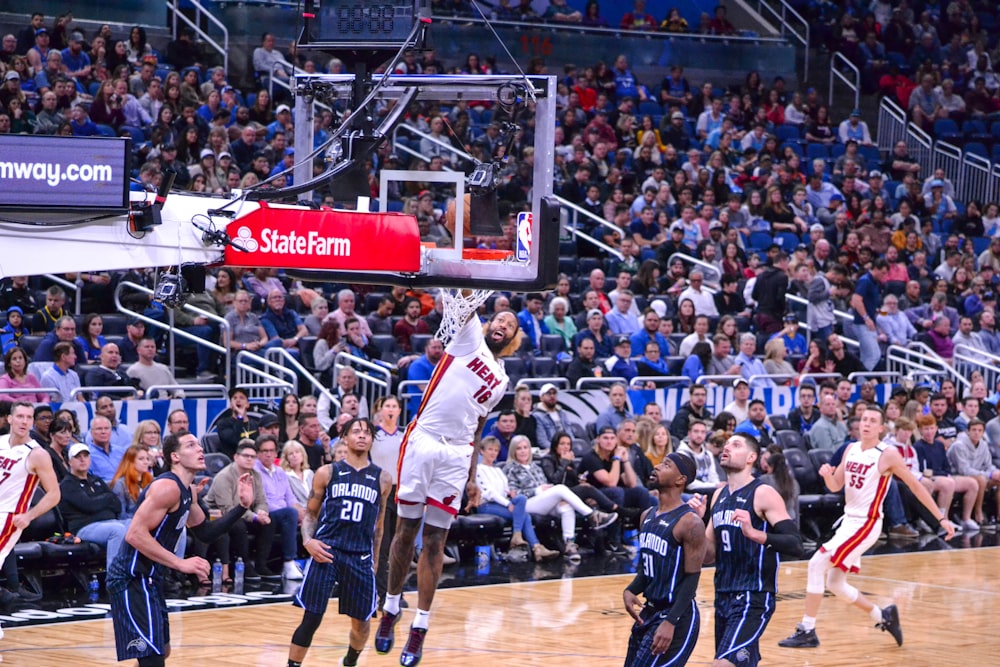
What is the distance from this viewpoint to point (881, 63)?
29438 millimetres

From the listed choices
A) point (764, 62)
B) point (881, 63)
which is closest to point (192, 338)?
point (764, 62)

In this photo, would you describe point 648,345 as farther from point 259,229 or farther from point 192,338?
point 259,229

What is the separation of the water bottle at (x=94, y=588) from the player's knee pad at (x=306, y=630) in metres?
4.12

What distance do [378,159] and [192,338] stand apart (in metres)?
4.81

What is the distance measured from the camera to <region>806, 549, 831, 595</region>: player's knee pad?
40.5 ft

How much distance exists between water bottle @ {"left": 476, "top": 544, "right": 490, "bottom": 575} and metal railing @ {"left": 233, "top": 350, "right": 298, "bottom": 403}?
246 centimetres

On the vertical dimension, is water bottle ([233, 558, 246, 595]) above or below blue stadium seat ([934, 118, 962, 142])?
below

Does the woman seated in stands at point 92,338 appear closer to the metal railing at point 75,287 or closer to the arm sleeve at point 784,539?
the metal railing at point 75,287

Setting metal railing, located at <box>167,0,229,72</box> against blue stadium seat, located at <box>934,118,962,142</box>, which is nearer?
metal railing, located at <box>167,0,229,72</box>

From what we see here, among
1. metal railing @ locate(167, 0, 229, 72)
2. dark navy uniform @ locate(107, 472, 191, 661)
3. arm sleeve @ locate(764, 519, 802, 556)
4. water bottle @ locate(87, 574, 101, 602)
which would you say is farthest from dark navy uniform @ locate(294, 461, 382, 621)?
metal railing @ locate(167, 0, 229, 72)

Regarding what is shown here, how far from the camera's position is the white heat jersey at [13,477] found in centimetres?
1176

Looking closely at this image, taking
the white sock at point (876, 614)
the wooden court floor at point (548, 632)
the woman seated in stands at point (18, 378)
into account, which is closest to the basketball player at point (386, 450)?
the wooden court floor at point (548, 632)

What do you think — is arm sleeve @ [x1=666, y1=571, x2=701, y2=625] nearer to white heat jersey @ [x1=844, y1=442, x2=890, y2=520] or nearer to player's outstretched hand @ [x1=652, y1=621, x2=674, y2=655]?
player's outstretched hand @ [x1=652, y1=621, x2=674, y2=655]

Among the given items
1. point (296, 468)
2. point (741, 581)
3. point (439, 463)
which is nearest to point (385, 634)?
point (439, 463)
